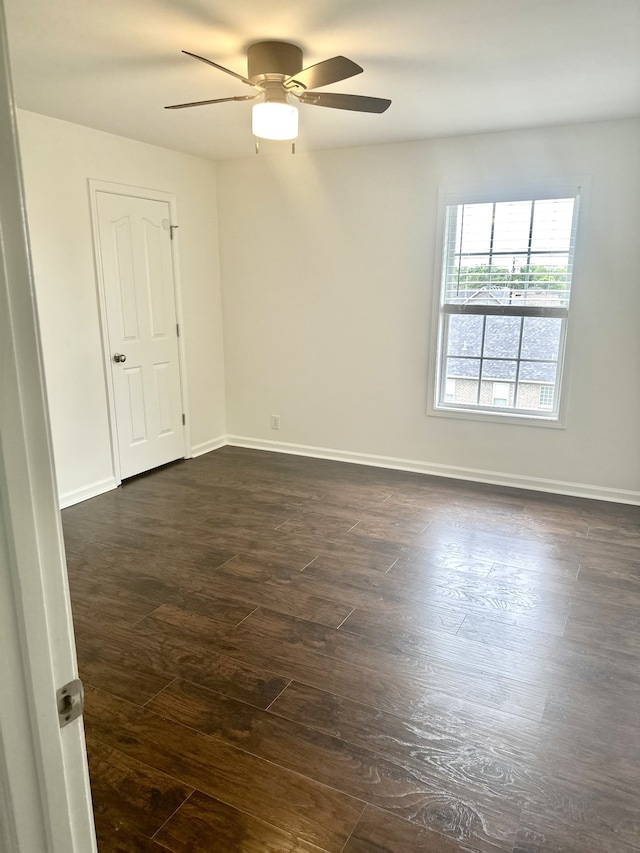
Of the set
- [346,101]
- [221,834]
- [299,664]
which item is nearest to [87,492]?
[299,664]

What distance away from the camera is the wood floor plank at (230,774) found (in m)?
1.63

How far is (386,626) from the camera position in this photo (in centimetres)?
258

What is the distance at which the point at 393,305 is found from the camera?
4.56 meters

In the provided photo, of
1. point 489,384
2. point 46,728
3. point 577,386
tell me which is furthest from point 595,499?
point 46,728

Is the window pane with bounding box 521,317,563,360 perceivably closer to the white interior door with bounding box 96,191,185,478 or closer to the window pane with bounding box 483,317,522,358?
the window pane with bounding box 483,317,522,358

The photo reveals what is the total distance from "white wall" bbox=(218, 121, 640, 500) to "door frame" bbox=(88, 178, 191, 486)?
0.61m

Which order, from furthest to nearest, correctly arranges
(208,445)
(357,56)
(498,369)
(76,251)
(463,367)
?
(208,445) < (463,367) < (498,369) < (76,251) < (357,56)

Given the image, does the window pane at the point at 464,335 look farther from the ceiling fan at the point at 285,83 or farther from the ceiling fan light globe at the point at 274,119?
the ceiling fan light globe at the point at 274,119

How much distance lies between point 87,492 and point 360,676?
2.70m

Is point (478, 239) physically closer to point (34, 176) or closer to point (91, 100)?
point (91, 100)

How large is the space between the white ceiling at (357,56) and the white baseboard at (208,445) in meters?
2.63

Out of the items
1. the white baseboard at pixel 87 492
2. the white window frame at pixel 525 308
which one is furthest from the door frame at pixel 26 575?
the white window frame at pixel 525 308

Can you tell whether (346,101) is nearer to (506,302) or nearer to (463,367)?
(506,302)

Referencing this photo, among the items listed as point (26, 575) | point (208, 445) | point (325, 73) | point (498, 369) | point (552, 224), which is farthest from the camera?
point (208, 445)
